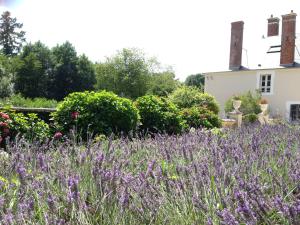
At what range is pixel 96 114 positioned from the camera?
24.7 ft

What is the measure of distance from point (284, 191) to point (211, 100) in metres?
14.4

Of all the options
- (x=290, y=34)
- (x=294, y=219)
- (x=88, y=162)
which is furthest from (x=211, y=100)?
(x=294, y=219)

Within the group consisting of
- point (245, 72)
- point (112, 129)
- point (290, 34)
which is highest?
point (290, 34)

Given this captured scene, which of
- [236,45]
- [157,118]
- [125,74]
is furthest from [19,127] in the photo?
[125,74]

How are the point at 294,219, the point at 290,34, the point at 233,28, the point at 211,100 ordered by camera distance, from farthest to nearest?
the point at 233,28
the point at 290,34
the point at 211,100
the point at 294,219

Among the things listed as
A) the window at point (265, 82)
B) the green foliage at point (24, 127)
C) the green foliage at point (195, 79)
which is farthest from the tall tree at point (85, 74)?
the green foliage at point (24, 127)

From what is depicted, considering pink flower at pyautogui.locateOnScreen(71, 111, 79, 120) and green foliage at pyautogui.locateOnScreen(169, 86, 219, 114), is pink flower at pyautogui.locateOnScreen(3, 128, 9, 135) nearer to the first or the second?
pink flower at pyautogui.locateOnScreen(71, 111, 79, 120)

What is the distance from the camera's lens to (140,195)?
211cm

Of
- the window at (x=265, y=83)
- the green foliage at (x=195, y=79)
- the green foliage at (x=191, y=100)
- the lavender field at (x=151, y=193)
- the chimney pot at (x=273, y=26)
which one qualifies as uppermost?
the chimney pot at (x=273, y=26)

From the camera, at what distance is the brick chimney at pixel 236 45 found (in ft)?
87.3

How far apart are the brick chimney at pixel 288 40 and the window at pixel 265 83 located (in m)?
1.14

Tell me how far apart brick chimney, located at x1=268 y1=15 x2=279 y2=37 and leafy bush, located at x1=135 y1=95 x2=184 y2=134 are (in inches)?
868

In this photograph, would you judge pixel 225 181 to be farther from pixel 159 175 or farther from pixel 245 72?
pixel 245 72

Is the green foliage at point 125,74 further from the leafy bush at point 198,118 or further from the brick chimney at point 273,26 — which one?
the leafy bush at point 198,118
